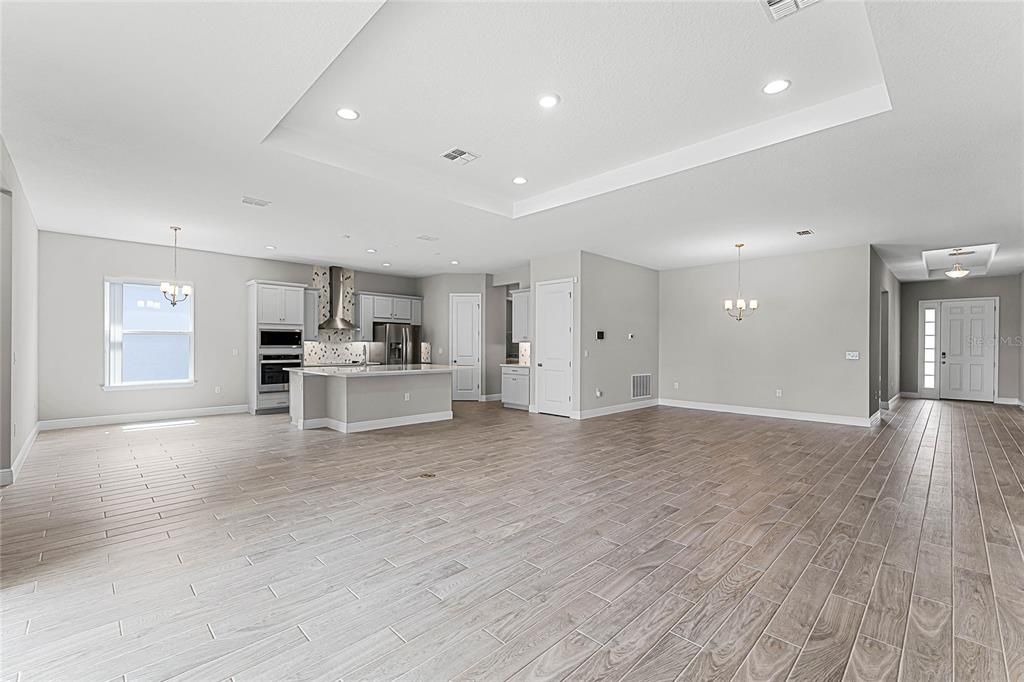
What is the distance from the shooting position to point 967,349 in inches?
408

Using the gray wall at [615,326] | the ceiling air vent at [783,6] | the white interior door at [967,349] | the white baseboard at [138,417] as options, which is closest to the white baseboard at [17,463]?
the white baseboard at [138,417]

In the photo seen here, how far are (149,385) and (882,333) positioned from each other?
1279cm

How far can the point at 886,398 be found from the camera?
9.23m

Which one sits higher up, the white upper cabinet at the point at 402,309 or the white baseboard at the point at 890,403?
the white upper cabinet at the point at 402,309

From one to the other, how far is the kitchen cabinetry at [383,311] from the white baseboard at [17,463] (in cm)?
528

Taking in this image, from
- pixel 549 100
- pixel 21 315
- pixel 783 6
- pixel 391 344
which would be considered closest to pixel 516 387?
pixel 391 344

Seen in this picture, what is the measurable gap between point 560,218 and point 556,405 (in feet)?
11.5

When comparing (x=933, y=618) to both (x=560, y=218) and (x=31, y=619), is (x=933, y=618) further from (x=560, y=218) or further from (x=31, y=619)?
(x=560, y=218)

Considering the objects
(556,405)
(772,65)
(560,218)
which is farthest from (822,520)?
(556,405)

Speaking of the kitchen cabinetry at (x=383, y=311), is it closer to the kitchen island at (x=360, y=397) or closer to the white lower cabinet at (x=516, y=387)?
the white lower cabinet at (x=516, y=387)

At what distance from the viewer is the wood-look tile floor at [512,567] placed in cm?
189

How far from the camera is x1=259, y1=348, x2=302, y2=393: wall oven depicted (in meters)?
8.38

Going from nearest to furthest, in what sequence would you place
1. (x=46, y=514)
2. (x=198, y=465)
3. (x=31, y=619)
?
(x=31, y=619) < (x=46, y=514) < (x=198, y=465)

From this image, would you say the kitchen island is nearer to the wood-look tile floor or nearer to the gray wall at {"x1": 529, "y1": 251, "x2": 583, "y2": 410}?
the wood-look tile floor
